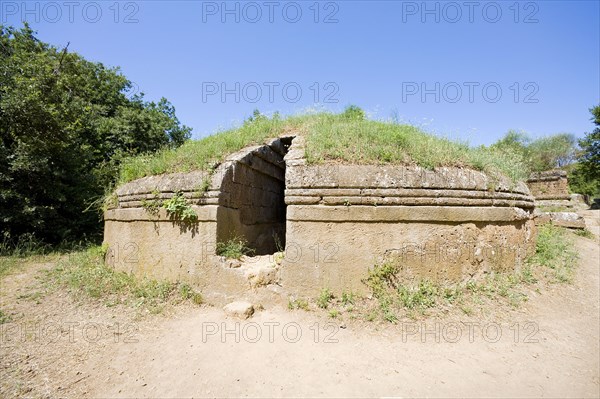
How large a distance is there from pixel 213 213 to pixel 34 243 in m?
7.58

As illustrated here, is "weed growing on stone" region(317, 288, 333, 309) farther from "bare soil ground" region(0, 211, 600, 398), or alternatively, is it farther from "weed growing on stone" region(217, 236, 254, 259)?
"weed growing on stone" region(217, 236, 254, 259)

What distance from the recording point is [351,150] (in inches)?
210

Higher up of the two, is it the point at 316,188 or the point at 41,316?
the point at 316,188

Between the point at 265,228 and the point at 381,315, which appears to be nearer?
the point at 381,315

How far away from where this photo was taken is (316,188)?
4758mm

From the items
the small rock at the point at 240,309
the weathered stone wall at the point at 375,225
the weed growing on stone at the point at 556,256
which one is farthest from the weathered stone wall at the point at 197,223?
the weed growing on stone at the point at 556,256

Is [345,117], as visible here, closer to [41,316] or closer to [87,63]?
[41,316]

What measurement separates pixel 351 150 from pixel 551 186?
11.4 m

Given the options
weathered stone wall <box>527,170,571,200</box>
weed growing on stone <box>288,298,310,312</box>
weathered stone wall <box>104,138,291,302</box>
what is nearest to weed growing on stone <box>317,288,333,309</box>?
weed growing on stone <box>288,298,310,312</box>

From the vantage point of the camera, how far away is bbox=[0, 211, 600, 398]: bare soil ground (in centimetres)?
299

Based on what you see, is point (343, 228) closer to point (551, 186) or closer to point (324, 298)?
point (324, 298)

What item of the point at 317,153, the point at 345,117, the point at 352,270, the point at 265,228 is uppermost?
the point at 345,117

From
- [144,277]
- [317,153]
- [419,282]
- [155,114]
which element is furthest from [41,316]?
[155,114]

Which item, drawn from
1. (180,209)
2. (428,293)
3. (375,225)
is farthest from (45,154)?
(428,293)
